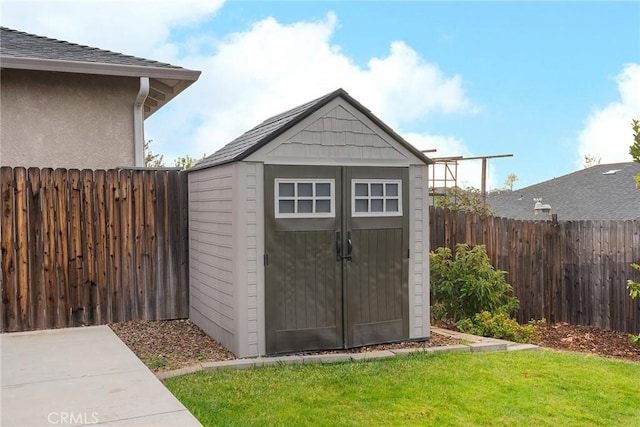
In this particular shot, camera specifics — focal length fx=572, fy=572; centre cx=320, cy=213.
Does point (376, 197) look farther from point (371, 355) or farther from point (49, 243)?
point (49, 243)

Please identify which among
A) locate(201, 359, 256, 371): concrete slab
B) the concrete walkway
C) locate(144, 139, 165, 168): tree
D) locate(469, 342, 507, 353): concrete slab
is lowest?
locate(469, 342, 507, 353): concrete slab

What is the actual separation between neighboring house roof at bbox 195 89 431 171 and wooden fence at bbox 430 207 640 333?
284cm

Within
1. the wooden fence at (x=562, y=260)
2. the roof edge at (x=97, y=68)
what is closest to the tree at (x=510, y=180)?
the wooden fence at (x=562, y=260)

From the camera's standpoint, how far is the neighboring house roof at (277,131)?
564 cm

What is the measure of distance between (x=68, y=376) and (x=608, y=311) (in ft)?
26.9

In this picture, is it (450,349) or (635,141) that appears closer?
(450,349)

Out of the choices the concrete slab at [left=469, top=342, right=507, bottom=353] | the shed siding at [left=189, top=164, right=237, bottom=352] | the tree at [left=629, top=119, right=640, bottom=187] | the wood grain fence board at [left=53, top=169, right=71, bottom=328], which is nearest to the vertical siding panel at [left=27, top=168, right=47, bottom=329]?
the wood grain fence board at [left=53, top=169, right=71, bottom=328]

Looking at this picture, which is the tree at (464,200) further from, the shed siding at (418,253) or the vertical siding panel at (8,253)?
the vertical siding panel at (8,253)

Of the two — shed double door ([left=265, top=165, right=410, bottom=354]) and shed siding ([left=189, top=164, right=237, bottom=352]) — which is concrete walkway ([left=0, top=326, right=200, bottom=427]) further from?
shed double door ([left=265, top=165, right=410, bottom=354])

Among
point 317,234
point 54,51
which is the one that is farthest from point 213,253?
point 54,51

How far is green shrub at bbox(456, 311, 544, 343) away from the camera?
7055 mm

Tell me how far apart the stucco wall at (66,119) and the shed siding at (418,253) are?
14.5 ft

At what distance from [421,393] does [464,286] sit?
3.35 meters

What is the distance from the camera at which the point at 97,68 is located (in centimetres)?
785
